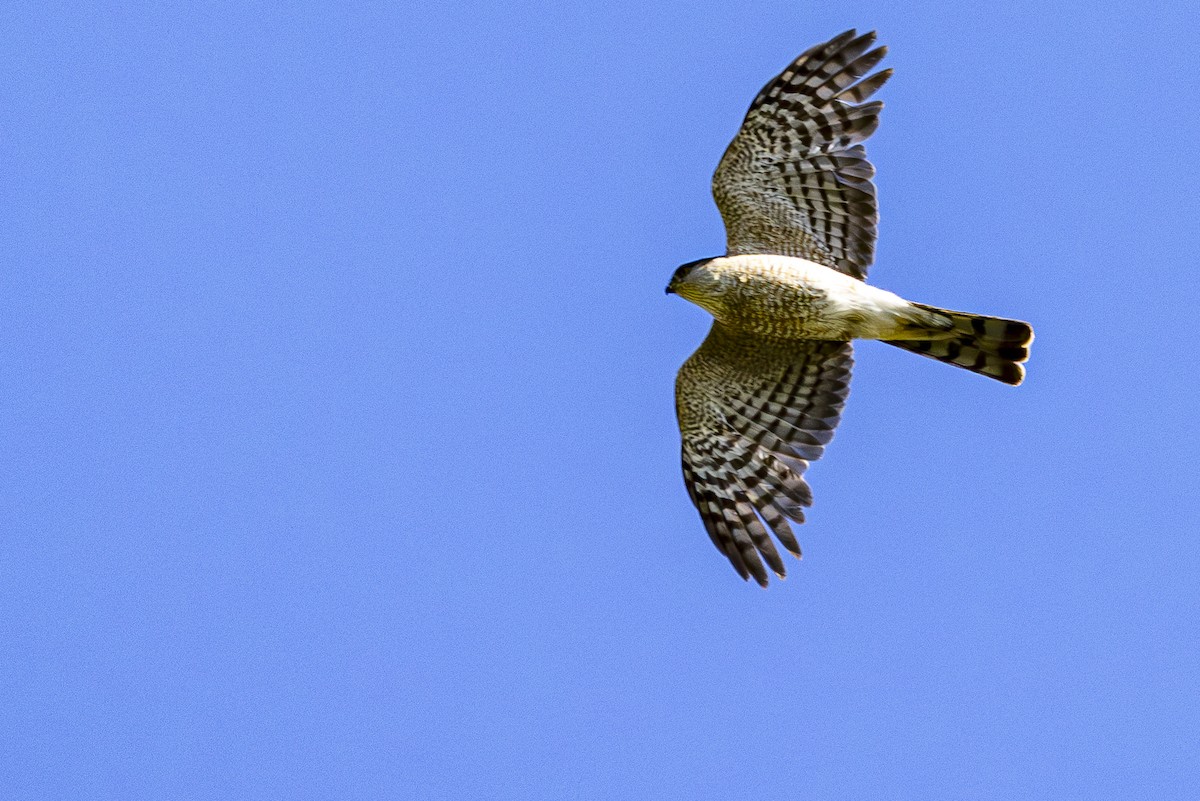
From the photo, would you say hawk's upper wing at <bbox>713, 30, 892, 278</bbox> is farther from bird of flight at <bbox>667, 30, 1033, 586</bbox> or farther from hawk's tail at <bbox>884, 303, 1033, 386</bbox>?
hawk's tail at <bbox>884, 303, 1033, 386</bbox>

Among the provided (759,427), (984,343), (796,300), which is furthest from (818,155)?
(759,427)

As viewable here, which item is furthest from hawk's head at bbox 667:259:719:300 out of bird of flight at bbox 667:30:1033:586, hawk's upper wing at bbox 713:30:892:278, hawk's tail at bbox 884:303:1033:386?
hawk's tail at bbox 884:303:1033:386

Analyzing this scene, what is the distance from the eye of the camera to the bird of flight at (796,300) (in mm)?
11203

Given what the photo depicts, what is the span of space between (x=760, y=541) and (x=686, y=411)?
1.10 meters

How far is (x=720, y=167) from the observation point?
11438 mm

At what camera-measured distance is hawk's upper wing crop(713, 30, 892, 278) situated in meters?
11.2

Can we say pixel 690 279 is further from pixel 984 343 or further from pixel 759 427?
pixel 984 343

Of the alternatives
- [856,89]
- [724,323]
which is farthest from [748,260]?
[856,89]

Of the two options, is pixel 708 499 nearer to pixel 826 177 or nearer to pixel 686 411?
pixel 686 411

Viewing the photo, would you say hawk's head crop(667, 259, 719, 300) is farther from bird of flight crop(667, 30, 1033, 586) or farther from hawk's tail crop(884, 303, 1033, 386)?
hawk's tail crop(884, 303, 1033, 386)

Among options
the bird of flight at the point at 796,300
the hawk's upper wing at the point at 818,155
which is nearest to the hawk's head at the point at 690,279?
the bird of flight at the point at 796,300

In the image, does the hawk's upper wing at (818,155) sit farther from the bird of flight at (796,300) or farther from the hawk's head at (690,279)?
the hawk's head at (690,279)

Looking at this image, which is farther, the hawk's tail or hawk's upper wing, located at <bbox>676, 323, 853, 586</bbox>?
hawk's upper wing, located at <bbox>676, 323, 853, 586</bbox>

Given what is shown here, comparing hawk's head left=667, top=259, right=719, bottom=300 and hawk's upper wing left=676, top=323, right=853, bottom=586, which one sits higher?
hawk's head left=667, top=259, right=719, bottom=300
